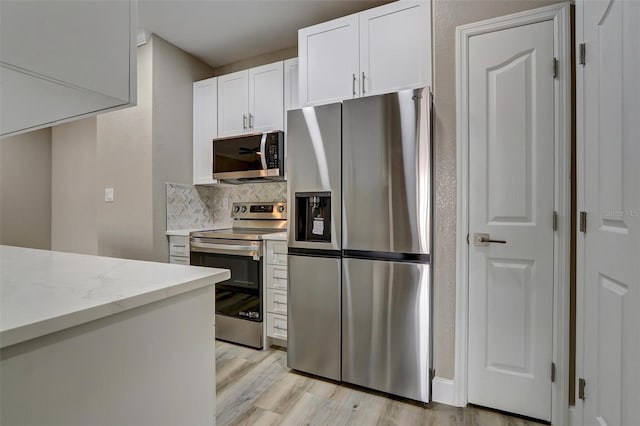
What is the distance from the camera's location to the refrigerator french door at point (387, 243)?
68.5 inches

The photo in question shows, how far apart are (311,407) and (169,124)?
2.61 meters

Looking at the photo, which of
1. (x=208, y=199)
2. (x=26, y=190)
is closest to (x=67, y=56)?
(x=208, y=199)

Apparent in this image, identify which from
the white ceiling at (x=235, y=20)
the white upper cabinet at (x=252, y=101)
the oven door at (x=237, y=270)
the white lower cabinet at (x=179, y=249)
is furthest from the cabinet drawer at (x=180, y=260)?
the white ceiling at (x=235, y=20)

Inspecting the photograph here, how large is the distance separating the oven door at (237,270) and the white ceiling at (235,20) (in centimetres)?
179

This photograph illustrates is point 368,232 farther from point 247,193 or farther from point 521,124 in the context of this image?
point 247,193

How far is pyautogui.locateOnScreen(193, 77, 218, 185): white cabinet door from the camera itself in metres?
3.06

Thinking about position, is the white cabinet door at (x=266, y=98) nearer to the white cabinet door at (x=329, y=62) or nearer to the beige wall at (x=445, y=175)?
the white cabinet door at (x=329, y=62)

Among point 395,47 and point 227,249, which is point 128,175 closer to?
point 227,249

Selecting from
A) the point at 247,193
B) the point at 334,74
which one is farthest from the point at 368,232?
the point at 247,193

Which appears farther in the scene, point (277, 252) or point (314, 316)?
point (277, 252)
